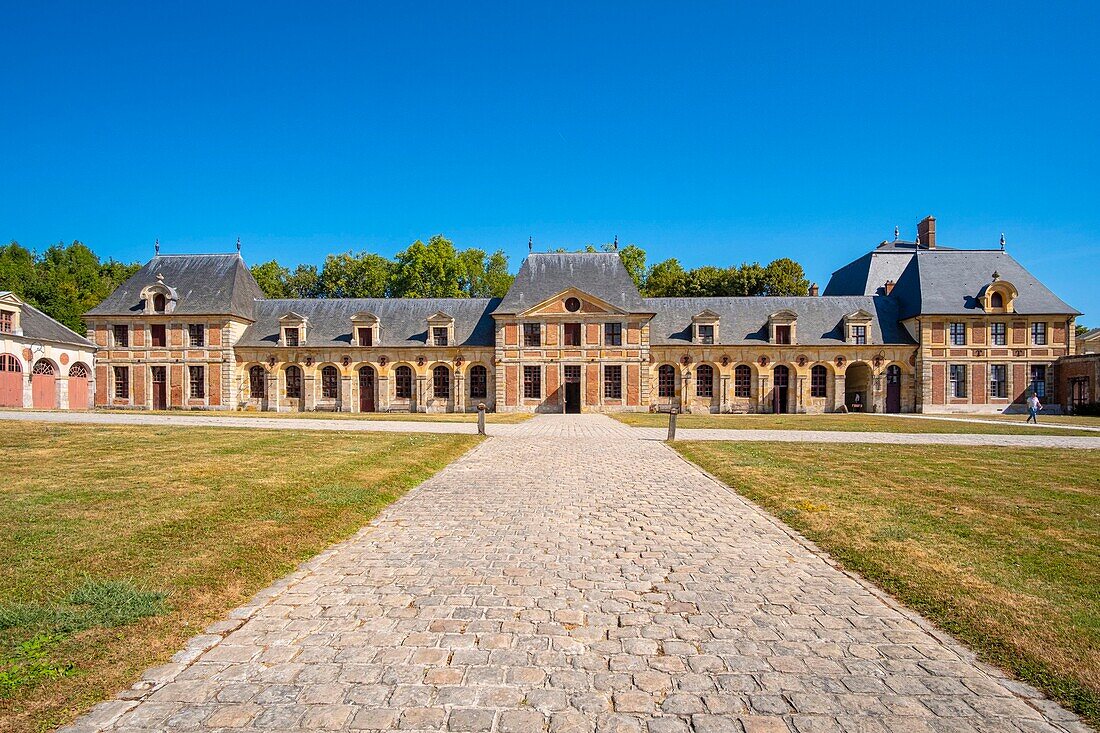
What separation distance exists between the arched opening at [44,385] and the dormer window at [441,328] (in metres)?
21.7

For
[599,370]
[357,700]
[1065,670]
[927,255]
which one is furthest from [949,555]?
[927,255]

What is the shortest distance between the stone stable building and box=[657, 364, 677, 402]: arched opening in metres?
0.07

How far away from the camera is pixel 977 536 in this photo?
21.7ft

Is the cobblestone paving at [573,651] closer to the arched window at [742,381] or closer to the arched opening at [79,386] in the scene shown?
the arched window at [742,381]

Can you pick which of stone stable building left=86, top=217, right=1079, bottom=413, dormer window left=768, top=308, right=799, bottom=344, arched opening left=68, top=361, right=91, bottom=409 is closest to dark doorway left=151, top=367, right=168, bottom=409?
stone stable building left=86, top=217, right=1079, bottom=413

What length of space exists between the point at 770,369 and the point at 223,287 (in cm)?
3540

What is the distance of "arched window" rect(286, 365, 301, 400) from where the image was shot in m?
38.0

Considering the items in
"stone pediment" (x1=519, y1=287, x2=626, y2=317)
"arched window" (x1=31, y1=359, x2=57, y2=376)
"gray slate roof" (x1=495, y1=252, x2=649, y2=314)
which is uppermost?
"gray slate roof" (x1=495, y1=252, x2=649, y2=314)

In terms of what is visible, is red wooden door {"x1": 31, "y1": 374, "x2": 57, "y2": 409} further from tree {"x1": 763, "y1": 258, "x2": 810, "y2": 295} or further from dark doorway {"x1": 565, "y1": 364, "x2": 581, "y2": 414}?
tree {"x1": 763, "y1": 258, "x2": 810, "y2": 295}

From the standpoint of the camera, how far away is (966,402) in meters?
35.5

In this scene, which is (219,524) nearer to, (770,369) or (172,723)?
(172,723)

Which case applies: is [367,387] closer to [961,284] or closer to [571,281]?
[571,281]

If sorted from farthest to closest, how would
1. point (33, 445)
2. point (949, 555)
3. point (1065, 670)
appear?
point (33, 445) < point (949, 555) < point (1065, 670)

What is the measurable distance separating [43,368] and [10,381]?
7.84 ft
